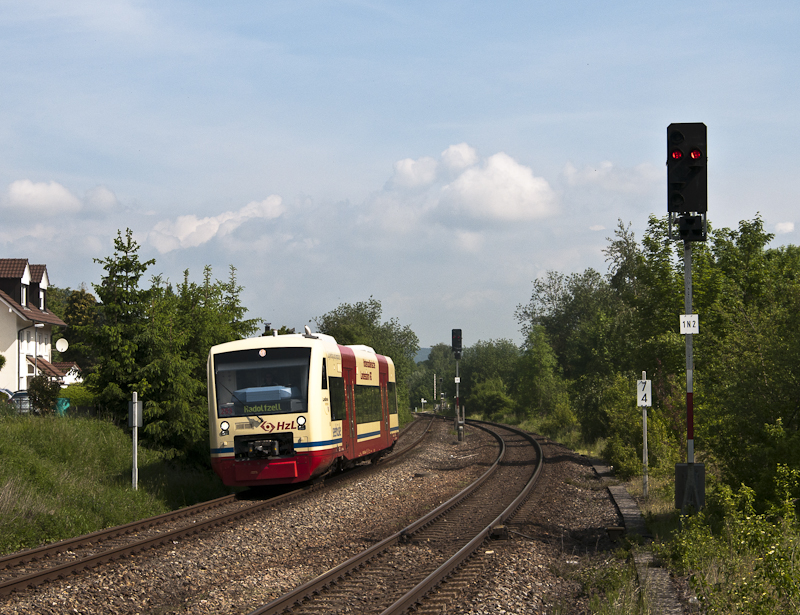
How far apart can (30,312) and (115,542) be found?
34285 millimetres

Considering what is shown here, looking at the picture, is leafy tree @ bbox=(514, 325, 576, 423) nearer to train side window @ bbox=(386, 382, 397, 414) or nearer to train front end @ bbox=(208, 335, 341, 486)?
train side window @ bbox=(386, 382, 397, 414)

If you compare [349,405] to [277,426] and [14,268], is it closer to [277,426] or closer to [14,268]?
[277,426]

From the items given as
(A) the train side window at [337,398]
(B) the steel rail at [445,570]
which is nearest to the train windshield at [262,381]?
(A) the train side window at [337,398]

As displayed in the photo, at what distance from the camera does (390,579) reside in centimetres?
906

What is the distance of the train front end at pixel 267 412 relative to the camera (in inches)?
605

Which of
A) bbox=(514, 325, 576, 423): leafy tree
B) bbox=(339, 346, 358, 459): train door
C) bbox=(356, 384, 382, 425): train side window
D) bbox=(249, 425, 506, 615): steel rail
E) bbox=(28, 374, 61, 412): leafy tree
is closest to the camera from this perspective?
bbox=(249, 425, 506, 615): steel rail

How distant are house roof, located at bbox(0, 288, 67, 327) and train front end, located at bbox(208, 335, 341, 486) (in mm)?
27490

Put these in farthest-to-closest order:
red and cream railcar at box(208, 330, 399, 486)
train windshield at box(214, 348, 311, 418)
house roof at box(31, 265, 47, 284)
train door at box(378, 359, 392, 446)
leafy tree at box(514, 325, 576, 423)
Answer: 1. leafy tree at box(514, 325, 576, 423)
2. house roof at box(31, 265, 47, 284)
3. train door at box(378, 359, 392, 446)
4. train windshield at box(214, 348, 311, 418)
5. red and cream railcar at box(208, 330, 399, 486)

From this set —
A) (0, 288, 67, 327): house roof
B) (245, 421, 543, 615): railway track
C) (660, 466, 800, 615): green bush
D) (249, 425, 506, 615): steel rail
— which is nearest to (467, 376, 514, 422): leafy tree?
(0, 288, 67, 327): house roof

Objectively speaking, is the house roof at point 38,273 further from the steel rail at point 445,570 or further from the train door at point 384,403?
the steel rail at point 445,570

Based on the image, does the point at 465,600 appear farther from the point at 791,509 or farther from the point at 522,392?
the point at 522,392

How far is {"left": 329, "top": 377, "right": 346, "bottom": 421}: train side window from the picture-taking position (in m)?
16.8

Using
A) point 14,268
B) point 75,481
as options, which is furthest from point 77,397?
point 14,268

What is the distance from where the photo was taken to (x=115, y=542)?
1112 centimetres
